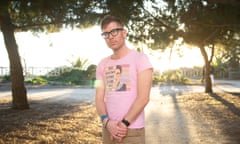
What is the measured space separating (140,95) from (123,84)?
0.54 ft

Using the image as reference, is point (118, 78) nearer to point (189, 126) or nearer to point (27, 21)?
point (189, 126)

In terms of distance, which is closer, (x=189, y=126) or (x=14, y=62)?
(x=189, y=126)

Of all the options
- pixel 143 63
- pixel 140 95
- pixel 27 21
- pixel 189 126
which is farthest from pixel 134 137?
pixel 27 21

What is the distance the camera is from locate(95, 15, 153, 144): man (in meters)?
2.95

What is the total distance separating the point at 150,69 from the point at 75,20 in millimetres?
8138

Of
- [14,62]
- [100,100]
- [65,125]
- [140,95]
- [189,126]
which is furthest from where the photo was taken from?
[14,62]

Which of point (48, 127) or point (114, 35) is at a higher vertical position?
point (114, 35)

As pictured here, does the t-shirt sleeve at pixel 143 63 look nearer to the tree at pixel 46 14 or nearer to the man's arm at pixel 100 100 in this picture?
the man's arm at pixel 100 100

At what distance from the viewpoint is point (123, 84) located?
2982 mm

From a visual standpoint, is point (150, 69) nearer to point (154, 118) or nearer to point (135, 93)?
point (135, 93)

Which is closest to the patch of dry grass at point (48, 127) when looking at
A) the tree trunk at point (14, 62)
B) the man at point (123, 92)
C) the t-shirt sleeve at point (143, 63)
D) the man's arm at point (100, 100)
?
the tree trunk at point (14, 62)

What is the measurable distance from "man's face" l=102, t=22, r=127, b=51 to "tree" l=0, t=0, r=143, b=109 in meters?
5.25

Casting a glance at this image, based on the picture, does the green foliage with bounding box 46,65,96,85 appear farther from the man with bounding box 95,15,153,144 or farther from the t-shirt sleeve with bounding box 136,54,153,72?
the t-shirt sleeve with bounding box 136,54,153,72

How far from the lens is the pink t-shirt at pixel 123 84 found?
2977 millimetres
